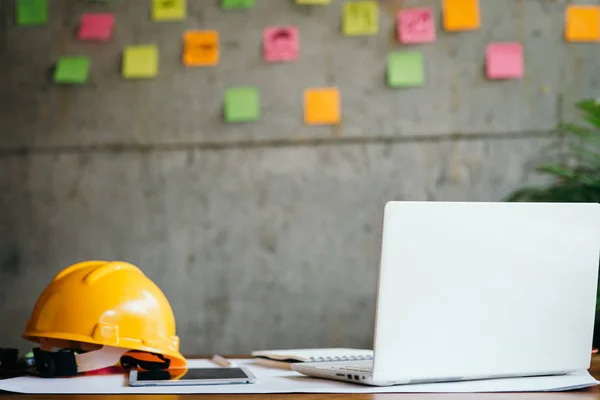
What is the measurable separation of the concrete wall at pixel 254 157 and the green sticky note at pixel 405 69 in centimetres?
3

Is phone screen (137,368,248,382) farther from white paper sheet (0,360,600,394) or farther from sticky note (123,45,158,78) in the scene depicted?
sticky note (123,45,158,78)

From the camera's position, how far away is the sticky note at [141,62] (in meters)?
2.45

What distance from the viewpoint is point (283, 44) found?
242 centimetres

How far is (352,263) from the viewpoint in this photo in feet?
7.83

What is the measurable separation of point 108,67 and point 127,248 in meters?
0.63

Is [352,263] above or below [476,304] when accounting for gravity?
below

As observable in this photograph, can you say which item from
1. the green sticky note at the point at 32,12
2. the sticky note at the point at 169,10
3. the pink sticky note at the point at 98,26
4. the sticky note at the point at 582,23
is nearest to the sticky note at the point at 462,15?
the sticky note at the point at 582,23

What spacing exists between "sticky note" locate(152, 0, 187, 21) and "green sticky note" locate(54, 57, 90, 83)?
Answer: 11.4 inches

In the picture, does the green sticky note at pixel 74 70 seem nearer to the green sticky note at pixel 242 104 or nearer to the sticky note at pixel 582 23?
the green sticky note at pixel 242 104

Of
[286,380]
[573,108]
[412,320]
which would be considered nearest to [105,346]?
[286,380]

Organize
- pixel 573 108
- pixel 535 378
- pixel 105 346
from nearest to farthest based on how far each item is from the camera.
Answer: pixel 535 378
pixel 105 346
pixel 573 108

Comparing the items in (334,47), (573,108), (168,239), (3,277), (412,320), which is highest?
(334,47)

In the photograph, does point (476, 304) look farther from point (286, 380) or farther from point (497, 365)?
point (286, 380)

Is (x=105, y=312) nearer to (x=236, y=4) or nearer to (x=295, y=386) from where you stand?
(x=295, y=386)
